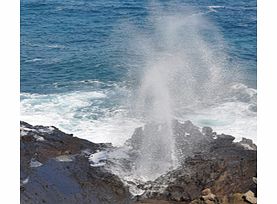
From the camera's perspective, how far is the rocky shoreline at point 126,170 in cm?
2283

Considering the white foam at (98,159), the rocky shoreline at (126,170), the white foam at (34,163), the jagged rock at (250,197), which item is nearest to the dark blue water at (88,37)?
the rocky shoreline at (126,170)

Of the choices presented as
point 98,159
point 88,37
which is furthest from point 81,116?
point 88,37

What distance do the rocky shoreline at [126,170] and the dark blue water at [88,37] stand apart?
53.9 feet

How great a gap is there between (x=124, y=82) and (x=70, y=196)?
2392 centimetres

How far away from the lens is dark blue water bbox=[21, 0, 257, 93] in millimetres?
48312

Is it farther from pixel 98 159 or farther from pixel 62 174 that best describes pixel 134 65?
pixel 62 174

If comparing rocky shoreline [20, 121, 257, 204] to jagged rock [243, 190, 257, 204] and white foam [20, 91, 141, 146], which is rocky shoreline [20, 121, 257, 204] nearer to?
jagged rock [243, 190, 257, 204]

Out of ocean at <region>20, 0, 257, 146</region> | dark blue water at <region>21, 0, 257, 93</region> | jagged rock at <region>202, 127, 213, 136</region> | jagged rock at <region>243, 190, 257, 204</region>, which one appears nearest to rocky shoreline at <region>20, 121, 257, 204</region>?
jagged rock at <region>243, 190, 257, 204</region>

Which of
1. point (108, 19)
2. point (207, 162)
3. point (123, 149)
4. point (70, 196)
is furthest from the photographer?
point (108, 19)

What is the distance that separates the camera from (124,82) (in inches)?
1805

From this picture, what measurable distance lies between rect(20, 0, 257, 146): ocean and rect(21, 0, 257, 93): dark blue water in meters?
0.12
